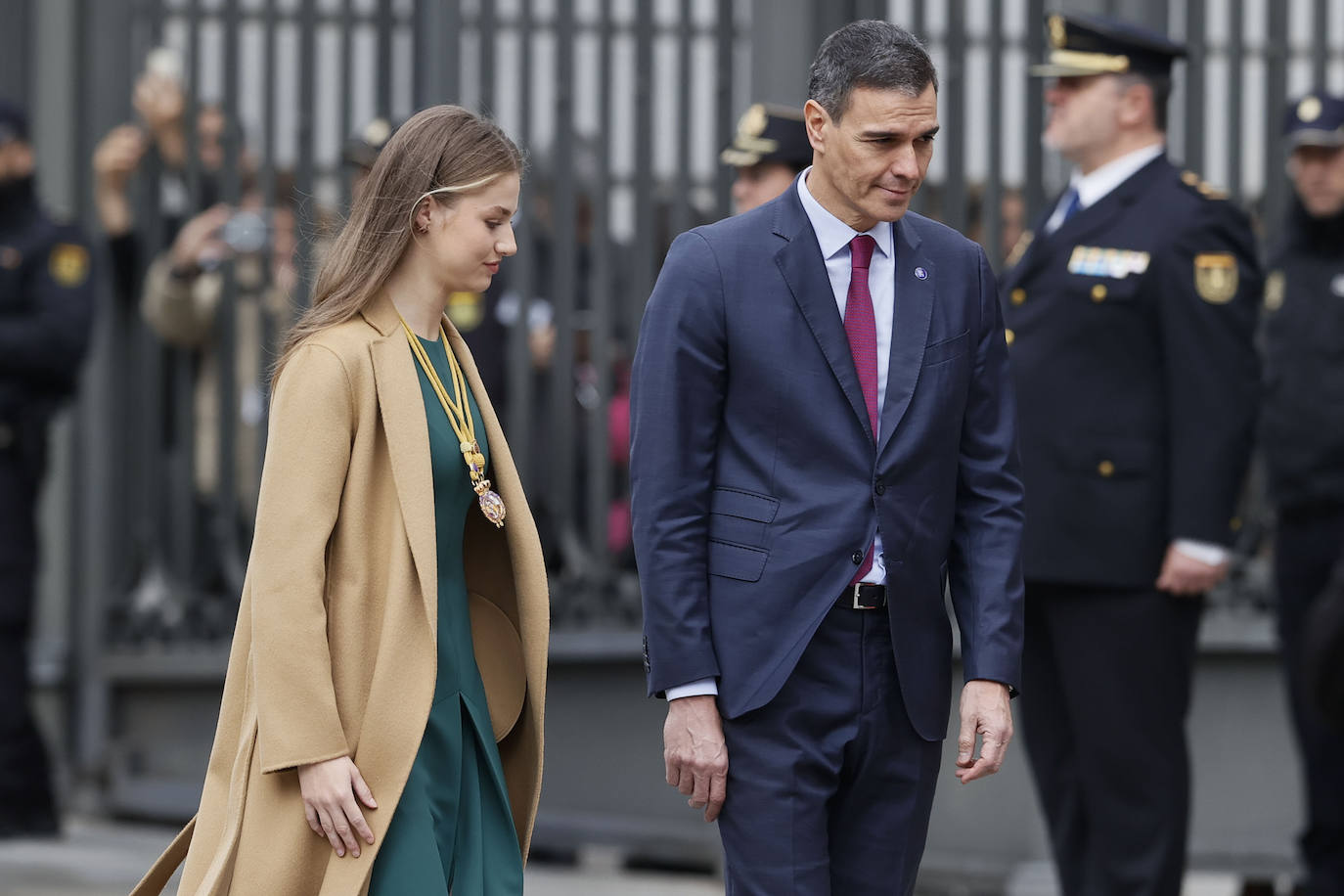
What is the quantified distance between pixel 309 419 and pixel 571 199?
3439 mm

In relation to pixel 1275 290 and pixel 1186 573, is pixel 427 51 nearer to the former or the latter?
pixel 1275 290

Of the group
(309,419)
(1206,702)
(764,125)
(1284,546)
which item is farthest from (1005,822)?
(309,419)

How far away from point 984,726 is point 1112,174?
6.83 ft

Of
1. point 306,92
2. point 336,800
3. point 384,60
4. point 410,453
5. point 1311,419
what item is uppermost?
point 384,60

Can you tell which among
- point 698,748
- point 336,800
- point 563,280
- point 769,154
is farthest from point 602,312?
point 336,800

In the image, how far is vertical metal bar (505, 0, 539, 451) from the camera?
6.35 meters

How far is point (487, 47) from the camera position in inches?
250

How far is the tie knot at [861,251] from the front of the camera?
127 inches

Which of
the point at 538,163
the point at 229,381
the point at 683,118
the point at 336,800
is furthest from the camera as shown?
the point at 229,381

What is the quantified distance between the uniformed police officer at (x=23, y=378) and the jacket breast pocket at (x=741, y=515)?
348 centimetres

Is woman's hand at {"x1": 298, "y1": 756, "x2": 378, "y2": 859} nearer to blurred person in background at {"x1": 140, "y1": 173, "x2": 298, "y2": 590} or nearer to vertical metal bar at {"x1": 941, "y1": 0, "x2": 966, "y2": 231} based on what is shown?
vertical metal bar at {"x1": 941, "y1": 0, "x2": 966, "y2": 231}

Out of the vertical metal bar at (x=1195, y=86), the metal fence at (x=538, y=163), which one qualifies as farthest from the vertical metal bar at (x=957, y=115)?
the vertical metal bar at (x=1195, y=86)

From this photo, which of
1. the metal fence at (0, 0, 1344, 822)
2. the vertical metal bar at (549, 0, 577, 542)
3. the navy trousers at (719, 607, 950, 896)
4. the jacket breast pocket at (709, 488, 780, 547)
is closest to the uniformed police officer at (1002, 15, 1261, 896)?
the metal fence at (0, 0, 1344, 822)

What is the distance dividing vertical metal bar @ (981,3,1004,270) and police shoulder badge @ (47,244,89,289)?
269cm
